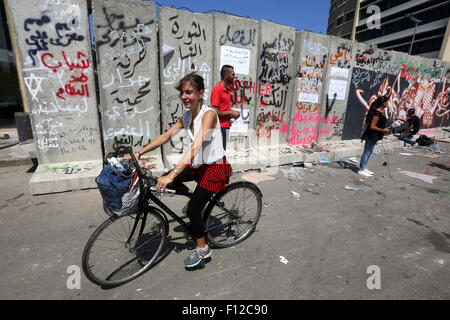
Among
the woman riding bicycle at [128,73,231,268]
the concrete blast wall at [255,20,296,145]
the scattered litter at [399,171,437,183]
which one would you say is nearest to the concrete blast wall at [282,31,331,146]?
the concrete blast wall at [255,20,296,145]

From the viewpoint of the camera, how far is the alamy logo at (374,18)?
2029 inches

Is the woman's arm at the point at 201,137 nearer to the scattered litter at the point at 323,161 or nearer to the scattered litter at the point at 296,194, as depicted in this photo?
the scattered litter at the point at 296,194

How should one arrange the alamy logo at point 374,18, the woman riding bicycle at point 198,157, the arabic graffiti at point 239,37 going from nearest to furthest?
the woman riding bicycle at point 198,157 < the arabic graffiti at point 239,37 < the alamy logo at point 374,18

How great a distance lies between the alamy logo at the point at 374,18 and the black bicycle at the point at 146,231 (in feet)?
213

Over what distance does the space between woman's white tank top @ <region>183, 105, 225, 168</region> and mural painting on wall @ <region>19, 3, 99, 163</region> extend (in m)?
3.19

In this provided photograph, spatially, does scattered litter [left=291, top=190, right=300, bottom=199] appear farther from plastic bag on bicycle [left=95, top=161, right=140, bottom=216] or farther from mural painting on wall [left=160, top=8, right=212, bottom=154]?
plastic bag on bicycle [left=95, top=161, right=140, bottom=216]

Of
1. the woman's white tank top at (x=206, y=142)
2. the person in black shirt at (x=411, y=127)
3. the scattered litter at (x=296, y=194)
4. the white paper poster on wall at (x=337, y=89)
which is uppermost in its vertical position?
the white paper poster on wall at (x=337, y=89)

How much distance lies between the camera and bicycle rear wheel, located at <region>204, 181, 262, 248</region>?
9.06 feet

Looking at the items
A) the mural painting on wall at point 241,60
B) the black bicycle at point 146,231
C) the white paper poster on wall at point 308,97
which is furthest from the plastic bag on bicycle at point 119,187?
the white paper poster on wall at point 308,97

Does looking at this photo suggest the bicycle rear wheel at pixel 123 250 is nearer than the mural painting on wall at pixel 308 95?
Yes

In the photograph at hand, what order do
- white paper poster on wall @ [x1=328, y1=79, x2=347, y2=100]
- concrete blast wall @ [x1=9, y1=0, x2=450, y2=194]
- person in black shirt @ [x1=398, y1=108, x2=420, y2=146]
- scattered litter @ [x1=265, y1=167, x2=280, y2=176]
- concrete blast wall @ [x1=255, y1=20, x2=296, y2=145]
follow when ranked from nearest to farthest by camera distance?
concrete blast wall @ [x1=9, y1=0, x2=450, y2=194], scattered litter @ [x1=265, y1=167, x2=280, y2=176], concrete blast wall @ [x1=255, y1=20, x2=296, y2=145], white paper poster on wall @ [x1=328, y1=79, x2=347, y2=100], person in black shirt @ [x1=398, y1=108, x2=420, y2=146]

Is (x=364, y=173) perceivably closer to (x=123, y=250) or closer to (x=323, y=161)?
(x=323, y=161)

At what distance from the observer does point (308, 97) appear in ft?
22.7

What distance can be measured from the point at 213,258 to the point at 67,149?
3783 millimetres
